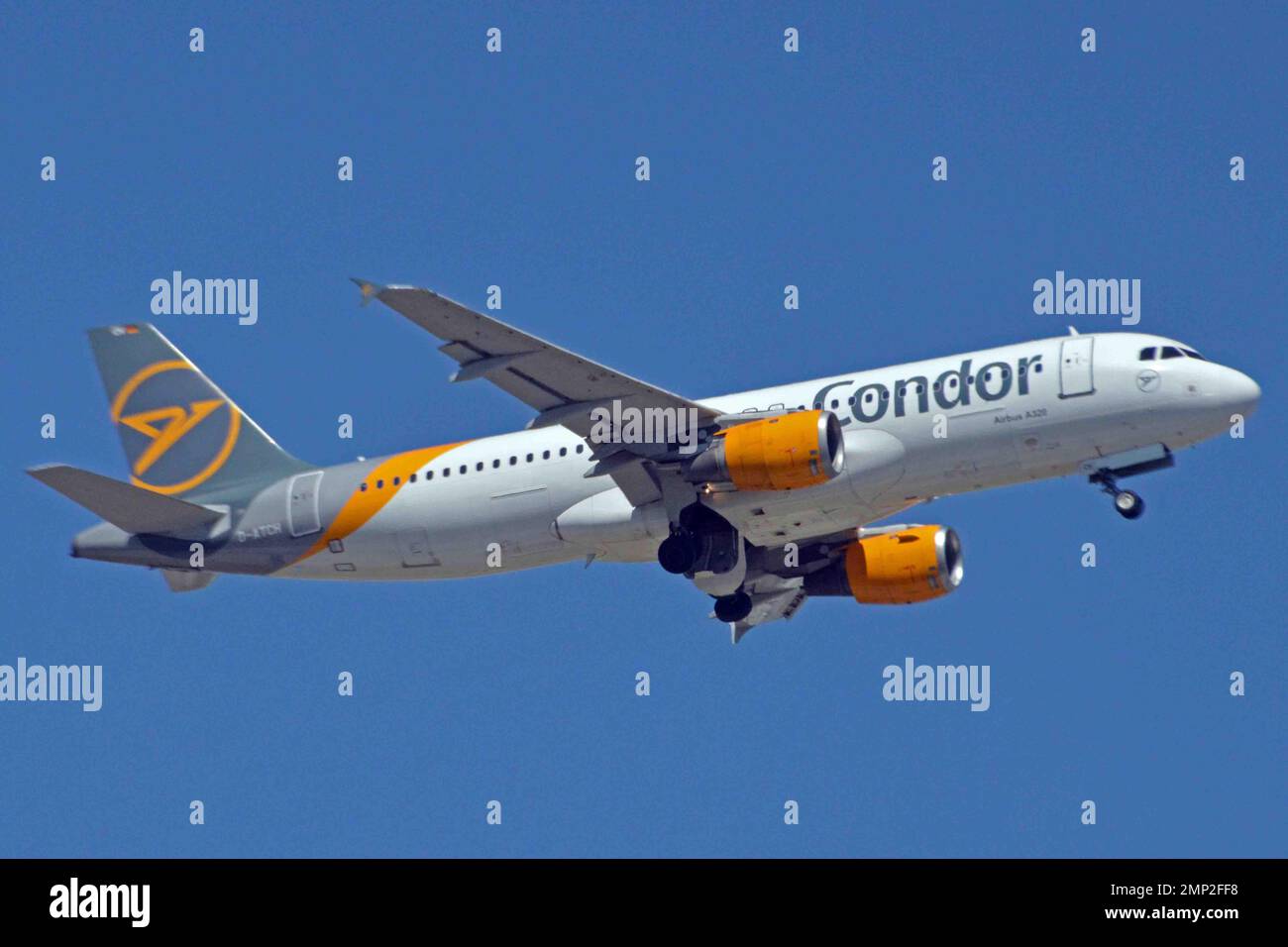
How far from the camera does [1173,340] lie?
44250mm

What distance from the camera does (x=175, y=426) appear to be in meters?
53.6

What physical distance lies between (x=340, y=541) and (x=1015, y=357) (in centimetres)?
1680

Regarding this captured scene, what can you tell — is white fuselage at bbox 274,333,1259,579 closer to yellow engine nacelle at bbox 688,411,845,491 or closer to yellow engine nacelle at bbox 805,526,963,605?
yellow engine nacelle at bbox 688,411,845,491

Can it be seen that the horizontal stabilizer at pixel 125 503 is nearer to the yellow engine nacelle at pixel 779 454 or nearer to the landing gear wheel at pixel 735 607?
the landing gear wheel at pixel 735 607

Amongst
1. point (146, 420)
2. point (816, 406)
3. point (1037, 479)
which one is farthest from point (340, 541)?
point (1037, 479)

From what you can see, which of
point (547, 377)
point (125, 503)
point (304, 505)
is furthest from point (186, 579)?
point (547, 377)

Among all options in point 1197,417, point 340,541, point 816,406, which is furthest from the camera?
point 340,541

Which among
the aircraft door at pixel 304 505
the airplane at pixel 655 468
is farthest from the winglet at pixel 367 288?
the aircraft door at pixel 304 505

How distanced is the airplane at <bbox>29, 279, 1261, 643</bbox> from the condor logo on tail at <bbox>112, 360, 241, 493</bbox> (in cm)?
5

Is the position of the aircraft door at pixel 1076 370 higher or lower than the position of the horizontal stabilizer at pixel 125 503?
higher

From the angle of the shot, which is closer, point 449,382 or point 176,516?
point 449,382

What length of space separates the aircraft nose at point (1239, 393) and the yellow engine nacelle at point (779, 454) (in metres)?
8.13

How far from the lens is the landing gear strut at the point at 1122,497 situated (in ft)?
144

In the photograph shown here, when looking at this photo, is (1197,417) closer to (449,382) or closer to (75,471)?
(449,382)
